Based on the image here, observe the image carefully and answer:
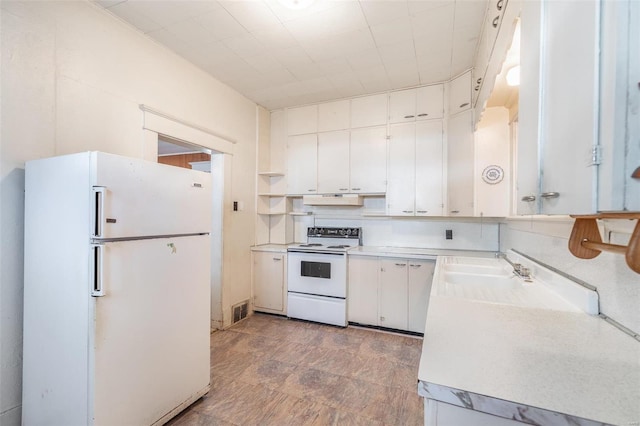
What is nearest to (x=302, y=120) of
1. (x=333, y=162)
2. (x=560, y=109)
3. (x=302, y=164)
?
(x=302, y=164)

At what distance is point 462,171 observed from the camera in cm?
292

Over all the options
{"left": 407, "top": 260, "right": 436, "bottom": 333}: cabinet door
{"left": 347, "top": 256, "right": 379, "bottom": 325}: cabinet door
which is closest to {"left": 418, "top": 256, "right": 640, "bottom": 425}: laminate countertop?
{"left": 407, "top": 260, "right": 436, "bottom": 333}: cabinet door

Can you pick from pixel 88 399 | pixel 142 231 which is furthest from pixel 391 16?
pixel 88 399

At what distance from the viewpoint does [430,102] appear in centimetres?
319

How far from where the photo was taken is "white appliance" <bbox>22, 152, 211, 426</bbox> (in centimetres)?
137

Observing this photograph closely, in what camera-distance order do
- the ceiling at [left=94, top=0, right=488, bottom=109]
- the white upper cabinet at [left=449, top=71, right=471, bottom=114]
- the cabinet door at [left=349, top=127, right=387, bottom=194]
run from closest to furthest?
the ceiling at [left=94, top=0, right=488, bottom=109] < the white upper cabinet at [left=449, top=71, right=471, bottom=114] < the cabinet door at [left=349, top=127, right=387, bottom=194]

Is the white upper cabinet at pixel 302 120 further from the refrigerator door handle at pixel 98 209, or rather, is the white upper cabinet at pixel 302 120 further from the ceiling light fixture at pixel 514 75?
the refrigerator door handle at pixel 98 209

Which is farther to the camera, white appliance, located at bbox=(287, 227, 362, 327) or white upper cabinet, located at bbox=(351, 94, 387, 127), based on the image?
white upper cabinet, located at bbox=(351, 94, 387, 127)

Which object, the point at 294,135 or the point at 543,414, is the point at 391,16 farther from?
the point at 543,414

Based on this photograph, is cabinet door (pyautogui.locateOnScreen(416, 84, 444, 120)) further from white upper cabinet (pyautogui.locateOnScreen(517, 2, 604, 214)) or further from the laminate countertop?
the laminate countertop

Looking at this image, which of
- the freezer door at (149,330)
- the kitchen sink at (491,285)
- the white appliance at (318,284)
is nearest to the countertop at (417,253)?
the white appliance at (318,284)

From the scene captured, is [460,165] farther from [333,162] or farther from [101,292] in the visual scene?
[101,292]

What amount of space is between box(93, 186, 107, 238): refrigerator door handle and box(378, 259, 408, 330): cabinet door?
2.59m

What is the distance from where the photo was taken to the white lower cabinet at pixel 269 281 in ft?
11.7
